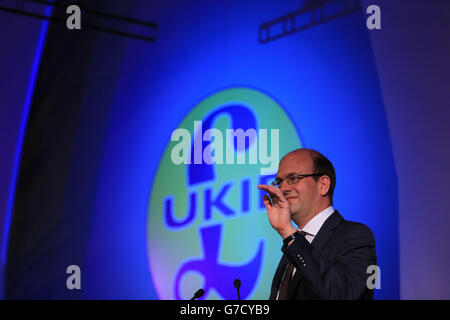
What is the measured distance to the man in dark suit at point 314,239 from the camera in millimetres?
2039

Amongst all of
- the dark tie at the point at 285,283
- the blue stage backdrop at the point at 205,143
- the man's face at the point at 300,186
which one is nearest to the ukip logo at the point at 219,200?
the blue stage backdrop at the point at 205,143

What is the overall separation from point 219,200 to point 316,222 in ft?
A: 4.01

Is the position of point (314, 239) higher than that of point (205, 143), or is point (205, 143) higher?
point (205, 143)

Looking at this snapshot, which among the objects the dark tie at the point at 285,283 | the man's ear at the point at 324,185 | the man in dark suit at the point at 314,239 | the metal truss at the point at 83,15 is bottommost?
the dark tie at the point at 285,283

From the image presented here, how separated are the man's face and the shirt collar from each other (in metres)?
0.05

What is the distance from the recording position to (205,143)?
3.55m

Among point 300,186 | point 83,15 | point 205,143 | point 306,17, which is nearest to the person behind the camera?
point 300,186

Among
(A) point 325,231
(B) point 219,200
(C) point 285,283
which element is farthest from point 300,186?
(B) point 219,200

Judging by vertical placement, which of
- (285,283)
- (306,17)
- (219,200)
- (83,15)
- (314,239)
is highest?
(83,15)

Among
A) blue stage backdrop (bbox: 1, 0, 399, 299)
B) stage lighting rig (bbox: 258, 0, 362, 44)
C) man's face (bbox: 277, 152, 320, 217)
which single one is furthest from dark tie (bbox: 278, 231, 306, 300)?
stage lighting rig (bbox: 258, 0, 362, 44)

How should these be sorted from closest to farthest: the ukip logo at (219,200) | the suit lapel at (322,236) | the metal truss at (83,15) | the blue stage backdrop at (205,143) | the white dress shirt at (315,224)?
the suit lapel at (322,236)
the white dress shirt at (315,224)
the blue stage backdrop at (205,143)
the ukip logo at (219,200)
the metal truss at (83,15)

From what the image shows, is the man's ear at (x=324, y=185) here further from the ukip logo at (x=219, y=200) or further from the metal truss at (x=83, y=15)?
the metal truss at (x=83, y=15)

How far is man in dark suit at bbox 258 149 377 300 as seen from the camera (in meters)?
2.04

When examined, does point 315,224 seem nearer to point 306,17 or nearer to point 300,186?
point 300,186
